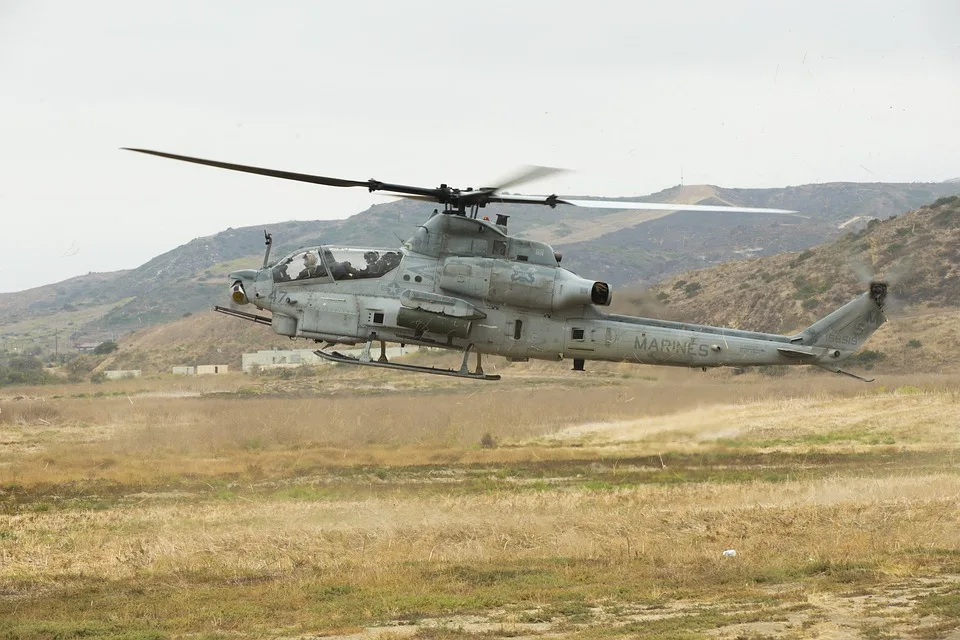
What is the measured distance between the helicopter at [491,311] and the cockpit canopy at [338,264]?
0.08ft

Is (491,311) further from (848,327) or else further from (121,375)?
(121,375)

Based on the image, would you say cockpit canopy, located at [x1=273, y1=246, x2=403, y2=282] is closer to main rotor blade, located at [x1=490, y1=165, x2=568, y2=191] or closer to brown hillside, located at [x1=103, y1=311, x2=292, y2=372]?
main rotor blade, located at [x1=490, y1=165, x2=568, y2=191]

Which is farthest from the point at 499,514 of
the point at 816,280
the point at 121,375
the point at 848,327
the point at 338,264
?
the point at 121,375

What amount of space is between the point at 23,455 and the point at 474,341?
51.9 feet

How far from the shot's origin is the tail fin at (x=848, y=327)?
68.6 ft

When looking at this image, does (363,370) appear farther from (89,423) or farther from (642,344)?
(642,344)

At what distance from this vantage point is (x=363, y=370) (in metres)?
57.6

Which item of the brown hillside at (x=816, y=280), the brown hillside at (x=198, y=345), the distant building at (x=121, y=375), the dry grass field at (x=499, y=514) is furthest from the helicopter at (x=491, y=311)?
the brown hillside at (x=198, y=345)

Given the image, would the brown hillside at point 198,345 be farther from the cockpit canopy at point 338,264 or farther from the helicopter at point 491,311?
the helicopter at point 491,311

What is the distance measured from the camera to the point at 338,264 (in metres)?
21.2

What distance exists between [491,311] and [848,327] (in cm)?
703

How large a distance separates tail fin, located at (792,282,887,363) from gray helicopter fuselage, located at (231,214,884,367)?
0.02 m

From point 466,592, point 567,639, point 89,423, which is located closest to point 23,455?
point 89,423

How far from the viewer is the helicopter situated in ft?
67.4
